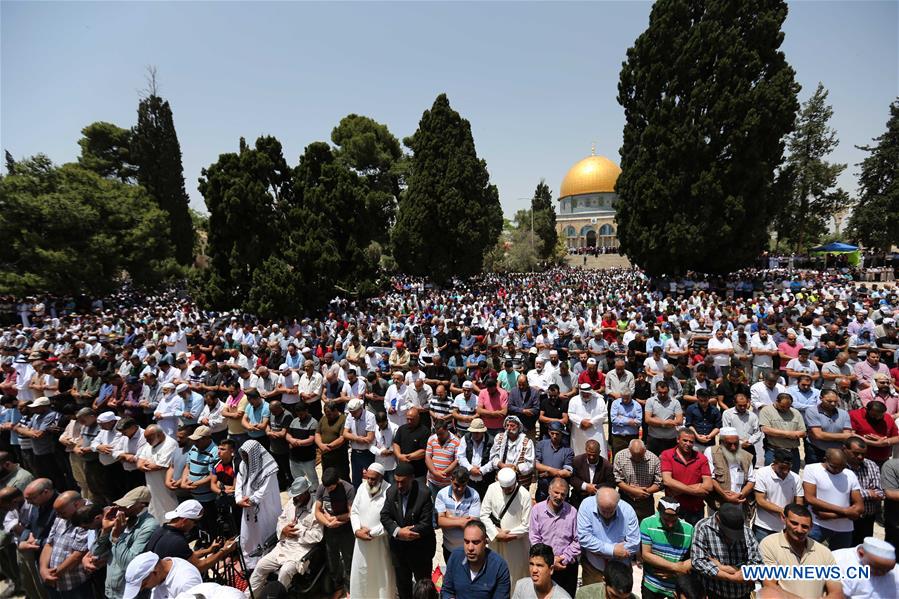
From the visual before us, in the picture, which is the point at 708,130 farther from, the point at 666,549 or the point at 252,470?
the point at 252,470

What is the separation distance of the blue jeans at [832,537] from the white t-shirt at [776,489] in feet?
1.05

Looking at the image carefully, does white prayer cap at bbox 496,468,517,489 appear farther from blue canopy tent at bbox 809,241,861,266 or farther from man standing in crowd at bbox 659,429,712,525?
blue canopy tent at bbox 809,241,861,266

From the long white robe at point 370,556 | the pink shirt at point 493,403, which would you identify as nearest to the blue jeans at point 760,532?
the pink shirt at point 493,403

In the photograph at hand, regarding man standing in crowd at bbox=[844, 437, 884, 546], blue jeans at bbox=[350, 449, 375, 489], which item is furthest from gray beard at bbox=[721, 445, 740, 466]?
blue jeans at bbox=[350, 449, 375, 489]

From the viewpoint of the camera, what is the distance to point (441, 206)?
2678 centimetres

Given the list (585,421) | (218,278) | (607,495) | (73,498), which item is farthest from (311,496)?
(218,278)

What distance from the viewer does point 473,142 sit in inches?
1158

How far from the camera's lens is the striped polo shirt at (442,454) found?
4699 mm

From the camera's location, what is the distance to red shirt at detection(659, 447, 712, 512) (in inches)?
161

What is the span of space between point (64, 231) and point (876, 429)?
31413mm

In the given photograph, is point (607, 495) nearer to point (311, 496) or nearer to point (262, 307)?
point (311, 496)

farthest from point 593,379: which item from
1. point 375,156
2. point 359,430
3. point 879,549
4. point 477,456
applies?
point 375,156

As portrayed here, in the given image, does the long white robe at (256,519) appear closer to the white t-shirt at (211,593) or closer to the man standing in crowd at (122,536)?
the man standing in crowd at (122,536)

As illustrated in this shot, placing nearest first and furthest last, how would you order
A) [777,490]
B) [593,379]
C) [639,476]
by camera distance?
[777,490], [639,476], [593,379]
